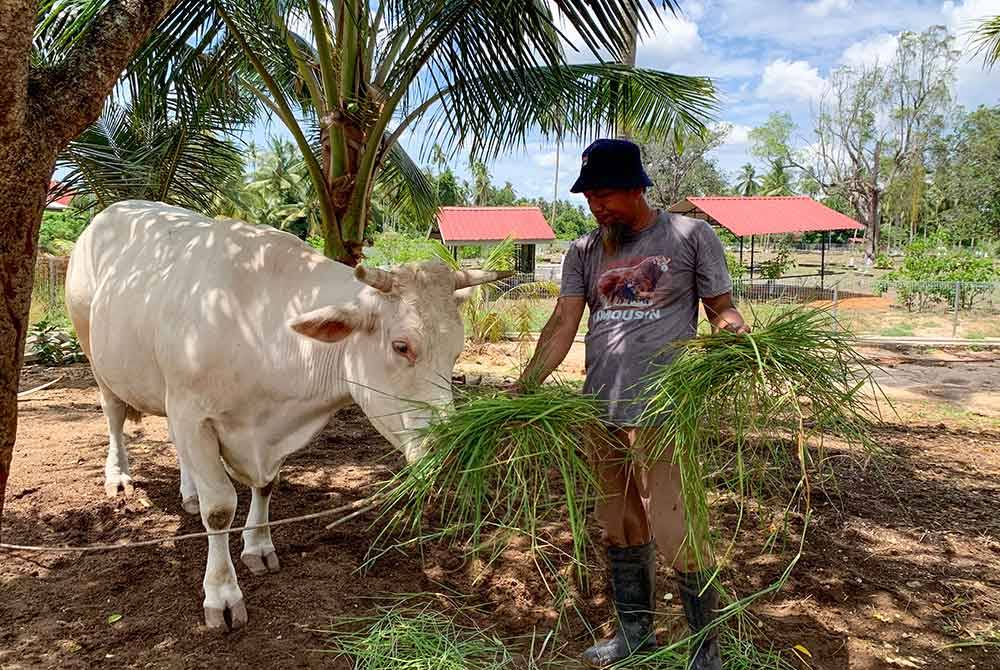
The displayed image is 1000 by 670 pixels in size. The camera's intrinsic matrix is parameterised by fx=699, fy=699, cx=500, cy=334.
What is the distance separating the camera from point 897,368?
34.0 ft

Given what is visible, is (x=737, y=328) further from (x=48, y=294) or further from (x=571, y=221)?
(x=571, y=221)

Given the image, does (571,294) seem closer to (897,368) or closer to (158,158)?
(158,158)

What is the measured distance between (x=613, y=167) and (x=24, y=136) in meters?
1.90

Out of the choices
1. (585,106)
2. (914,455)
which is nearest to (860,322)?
(914,455)

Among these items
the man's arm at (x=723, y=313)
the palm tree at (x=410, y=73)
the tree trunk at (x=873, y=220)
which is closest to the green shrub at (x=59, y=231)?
the palm tree at (x=410, y=73)

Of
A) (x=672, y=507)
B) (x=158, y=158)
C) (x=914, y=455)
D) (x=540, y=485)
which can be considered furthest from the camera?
(x=158, y=158)

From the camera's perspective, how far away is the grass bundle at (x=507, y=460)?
87.9 inches

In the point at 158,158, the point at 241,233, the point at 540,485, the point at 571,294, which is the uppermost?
the point at 158,158

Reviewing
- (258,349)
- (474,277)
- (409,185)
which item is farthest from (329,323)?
(409,185)

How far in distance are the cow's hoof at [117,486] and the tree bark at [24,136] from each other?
8.09 feet

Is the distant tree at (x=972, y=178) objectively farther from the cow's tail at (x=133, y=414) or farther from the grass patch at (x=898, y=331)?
the cow's tail at (x=133, y=414)

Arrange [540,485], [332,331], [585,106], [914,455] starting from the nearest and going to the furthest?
[540,485]
[332,331]
[914,455]
[585,106]

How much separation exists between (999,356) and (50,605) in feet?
42.4

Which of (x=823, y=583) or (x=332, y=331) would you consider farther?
(x=823, y=583)
